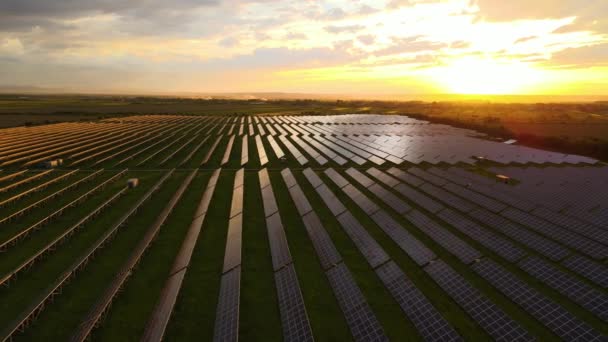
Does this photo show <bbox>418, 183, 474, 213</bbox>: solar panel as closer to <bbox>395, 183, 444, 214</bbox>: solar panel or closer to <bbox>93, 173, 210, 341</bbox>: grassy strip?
<bbox>395, 183, 444, 214</bbox>: solar panel

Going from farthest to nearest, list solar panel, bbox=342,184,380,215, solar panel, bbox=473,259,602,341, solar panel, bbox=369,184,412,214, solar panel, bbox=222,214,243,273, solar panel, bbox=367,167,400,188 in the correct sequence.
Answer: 1. solar panel, bbox=367,167,400,188
2. solar panel, bbox=342,184,380,215
3. solar panel, bbox=369,184,412,214
4. solar panel, bbox=222,214,243,273
5. solar panel, bbox=473,259,602,341

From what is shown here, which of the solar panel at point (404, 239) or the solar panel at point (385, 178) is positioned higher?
the solar panel at point (385, 178)

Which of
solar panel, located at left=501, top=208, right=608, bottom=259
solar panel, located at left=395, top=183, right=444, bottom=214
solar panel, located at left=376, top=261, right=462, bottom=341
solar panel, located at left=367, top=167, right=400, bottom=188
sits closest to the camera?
solar panel, located at left=376, top=261, right=462, bottom=341

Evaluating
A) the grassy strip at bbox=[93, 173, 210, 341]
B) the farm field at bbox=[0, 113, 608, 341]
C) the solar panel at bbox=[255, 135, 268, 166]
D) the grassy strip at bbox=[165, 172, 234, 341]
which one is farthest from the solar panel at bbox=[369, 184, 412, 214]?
the solar panel at bbox=[255, 135, 268, 166]

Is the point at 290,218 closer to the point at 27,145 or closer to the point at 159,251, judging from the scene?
the point at 159,251

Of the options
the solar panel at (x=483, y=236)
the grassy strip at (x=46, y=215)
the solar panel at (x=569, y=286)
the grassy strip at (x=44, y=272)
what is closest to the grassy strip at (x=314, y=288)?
the solar panel at (x=483, y=236)

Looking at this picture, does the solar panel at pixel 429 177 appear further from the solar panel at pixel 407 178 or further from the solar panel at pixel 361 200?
the solar panel at pixel 361 200

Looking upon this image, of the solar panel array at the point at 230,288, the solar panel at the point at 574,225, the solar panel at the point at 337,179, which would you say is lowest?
the solar panel array at the point at 230,288

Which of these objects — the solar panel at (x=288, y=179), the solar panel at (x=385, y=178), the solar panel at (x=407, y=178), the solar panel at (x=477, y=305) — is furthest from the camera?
the solar panel at (x=288, y=179)
